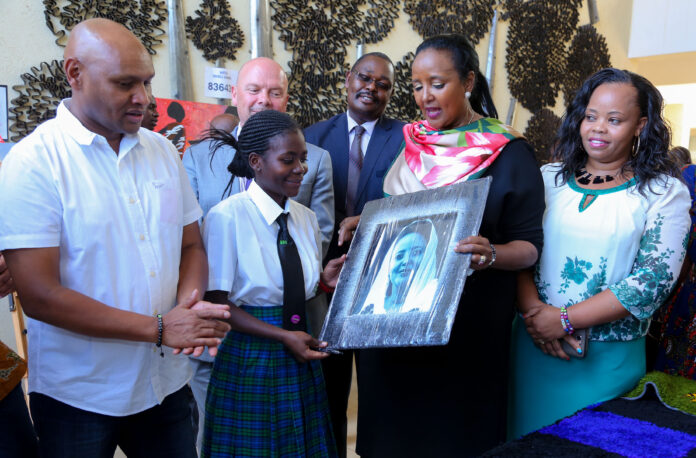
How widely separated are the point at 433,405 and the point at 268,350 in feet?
1.91

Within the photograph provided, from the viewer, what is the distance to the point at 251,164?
1902 millimetres

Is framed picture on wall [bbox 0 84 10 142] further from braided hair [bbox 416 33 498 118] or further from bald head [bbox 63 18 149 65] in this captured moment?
braided hair [bbox 416 33 498 118]

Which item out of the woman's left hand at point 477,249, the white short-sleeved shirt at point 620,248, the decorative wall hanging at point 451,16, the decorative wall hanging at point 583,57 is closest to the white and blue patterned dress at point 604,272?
the white short-sleeved shirt at point 620,248

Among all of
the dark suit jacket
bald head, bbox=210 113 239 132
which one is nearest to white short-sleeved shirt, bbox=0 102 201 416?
the dark suit jacket

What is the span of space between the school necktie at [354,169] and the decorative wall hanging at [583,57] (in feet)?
15.4

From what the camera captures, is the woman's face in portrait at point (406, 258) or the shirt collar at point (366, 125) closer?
the woman's face in portrait at point (406, 258)

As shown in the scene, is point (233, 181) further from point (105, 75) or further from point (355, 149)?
point (105, 75)

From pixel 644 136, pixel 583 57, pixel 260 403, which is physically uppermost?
pixel 583 57

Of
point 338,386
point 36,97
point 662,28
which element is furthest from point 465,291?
point 662,28

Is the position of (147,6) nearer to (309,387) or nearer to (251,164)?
(251,164)

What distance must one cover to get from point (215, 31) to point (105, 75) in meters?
2.62

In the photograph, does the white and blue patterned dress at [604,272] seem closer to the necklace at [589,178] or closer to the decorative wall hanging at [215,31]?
the necklace at [589,178]

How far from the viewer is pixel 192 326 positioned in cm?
140

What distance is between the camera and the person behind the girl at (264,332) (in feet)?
5.56
